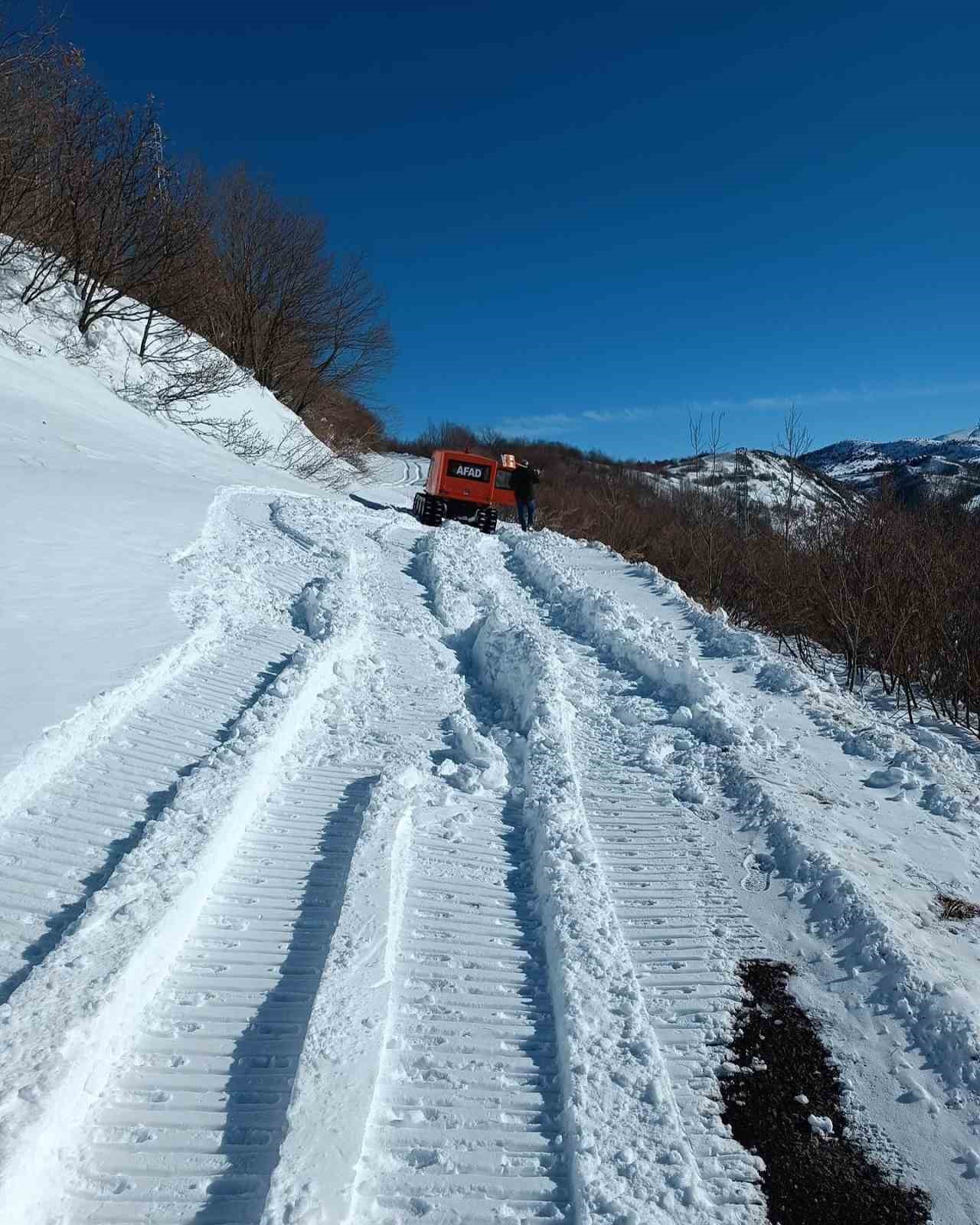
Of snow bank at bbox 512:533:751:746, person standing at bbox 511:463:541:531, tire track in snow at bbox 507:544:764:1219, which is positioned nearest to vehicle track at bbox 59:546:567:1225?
tire track in snow at bbox 507:544:764:1219

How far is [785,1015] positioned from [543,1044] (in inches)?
42.7

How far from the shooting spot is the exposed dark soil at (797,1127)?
100.0 inches

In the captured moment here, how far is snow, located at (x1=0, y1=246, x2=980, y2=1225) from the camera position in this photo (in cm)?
256

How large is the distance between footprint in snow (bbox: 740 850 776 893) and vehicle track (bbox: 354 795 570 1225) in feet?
4.06

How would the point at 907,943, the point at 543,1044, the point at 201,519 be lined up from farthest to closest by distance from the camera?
the point at 201,519, the point at 907,943, the point at 543,1044

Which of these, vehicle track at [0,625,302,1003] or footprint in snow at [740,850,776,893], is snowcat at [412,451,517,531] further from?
footprint in snow at [740,850,776,893]

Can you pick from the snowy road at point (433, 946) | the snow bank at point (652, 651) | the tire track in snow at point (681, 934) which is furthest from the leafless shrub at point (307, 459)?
the tire track in snow at point (681, 934)

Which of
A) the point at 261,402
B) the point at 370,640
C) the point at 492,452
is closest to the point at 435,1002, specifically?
the point at 370,640

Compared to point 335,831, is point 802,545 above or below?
above

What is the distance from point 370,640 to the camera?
776cm

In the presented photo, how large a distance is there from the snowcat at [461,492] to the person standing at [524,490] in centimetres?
60

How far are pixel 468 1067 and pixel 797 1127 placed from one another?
1.22 meters

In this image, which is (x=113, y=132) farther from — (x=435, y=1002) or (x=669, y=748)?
(x=435, y=1002)

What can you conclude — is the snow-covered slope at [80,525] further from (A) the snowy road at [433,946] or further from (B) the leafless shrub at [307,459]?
(B) the leafless shrub at [307,459]
